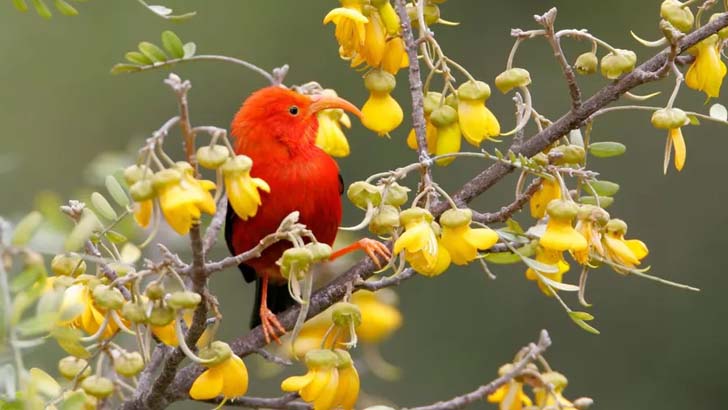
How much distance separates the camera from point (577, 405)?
8.42 feet

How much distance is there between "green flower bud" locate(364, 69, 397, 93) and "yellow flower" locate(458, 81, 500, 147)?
9.2 inches

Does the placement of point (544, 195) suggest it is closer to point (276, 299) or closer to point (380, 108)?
point (380, 108)

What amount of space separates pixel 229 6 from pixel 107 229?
7.77 metres

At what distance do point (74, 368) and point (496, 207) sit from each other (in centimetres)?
604

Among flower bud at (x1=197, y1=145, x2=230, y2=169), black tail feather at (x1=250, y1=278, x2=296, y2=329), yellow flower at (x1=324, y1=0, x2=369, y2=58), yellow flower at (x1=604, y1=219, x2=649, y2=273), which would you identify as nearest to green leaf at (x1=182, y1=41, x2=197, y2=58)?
yellow flower at (x1=324, y1=0, x2=369, y2=58)

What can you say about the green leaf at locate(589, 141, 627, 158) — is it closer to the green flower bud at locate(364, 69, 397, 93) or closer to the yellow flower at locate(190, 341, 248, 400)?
the green flower bud at locate(364, 69, 397, 93)

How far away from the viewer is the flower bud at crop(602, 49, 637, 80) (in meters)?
2.57

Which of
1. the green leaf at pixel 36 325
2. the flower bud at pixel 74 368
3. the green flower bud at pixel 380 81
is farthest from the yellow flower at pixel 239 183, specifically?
the green flower bud at pixel 380 81

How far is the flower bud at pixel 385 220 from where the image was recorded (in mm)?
2422

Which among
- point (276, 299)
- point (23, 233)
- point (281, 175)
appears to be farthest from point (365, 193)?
point (276, 299)

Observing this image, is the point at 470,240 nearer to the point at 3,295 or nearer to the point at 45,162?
the point at 3,295

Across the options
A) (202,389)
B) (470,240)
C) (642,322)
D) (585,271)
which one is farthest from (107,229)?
(642,322)

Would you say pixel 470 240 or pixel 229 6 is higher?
pixel 470 240

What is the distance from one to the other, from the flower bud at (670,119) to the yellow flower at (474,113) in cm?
33
